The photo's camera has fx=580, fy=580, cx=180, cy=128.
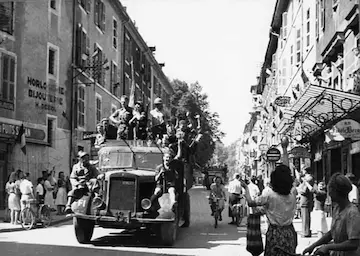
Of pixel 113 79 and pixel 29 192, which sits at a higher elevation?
pixel 113 79

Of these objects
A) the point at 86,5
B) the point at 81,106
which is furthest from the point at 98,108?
the point at 86,5

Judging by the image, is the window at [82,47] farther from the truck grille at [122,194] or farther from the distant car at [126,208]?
the truck grille at [122,194]

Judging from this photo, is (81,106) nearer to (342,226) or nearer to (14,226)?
(14,226)

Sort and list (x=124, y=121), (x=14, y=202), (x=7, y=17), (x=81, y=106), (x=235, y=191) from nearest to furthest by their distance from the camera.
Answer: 1. (x=124, y=121)
2. (x=14, y=202)
3. (x=235, y=191)
4. (x=7, y=17)
5. (x=81, y=106)

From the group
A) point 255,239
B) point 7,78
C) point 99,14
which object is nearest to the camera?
point 255,239

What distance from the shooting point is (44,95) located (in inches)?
1005

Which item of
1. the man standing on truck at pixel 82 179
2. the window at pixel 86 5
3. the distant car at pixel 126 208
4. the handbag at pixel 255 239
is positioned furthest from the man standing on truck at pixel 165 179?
the window at pixel 86 5

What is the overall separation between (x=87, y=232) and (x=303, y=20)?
19644 millimetres

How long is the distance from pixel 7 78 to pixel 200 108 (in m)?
41.9

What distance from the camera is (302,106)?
17797mm

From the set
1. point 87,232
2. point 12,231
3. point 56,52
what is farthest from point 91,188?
point 56,52

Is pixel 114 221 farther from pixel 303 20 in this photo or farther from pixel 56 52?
pixel 303 20

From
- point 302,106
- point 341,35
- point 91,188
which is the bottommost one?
point 91,188

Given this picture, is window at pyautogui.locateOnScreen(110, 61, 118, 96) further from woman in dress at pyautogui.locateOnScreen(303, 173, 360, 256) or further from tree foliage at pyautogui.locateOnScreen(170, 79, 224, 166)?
woman in dress at pyautogui.locateOnScreen(303, 173, 360, 256)
